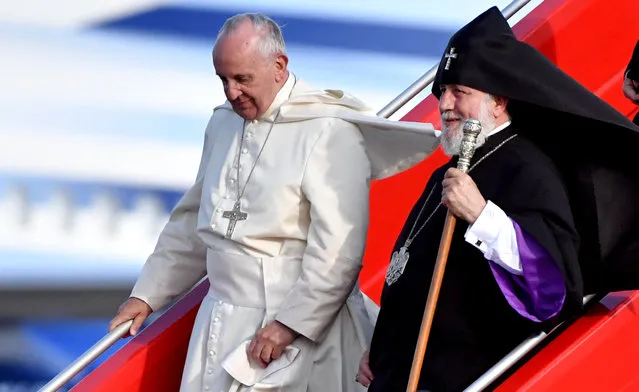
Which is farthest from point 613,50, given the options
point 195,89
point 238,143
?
point 195,89

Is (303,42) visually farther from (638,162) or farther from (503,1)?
(638,162)

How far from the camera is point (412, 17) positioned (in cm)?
857

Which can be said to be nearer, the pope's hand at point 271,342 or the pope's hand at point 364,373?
the pope's hand at point 364,373

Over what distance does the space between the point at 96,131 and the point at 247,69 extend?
179 inches

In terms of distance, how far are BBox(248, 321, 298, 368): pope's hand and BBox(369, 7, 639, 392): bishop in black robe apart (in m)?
0.31

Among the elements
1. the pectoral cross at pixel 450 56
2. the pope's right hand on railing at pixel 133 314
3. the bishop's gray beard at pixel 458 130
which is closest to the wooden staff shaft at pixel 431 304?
the bishop's gray beard at pixel 458 130

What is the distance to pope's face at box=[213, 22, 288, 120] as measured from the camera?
A: 3.54m

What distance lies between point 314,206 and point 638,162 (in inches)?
30.4

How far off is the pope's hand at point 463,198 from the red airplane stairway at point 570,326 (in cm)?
41

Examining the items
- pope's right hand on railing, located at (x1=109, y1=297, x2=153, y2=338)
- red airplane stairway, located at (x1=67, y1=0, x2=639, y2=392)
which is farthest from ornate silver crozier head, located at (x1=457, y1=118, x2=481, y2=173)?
pope's right hand on railing, located at (x1=109, y1=297, x2=153, y2=338)

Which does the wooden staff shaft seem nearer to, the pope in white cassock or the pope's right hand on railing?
the pope in white cassock

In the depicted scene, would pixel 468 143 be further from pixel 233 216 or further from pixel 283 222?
pixel 233 216

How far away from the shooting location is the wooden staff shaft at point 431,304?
3123mm

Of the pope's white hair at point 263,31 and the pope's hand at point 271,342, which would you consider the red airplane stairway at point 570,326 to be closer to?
the pope's hand at point 271,342
